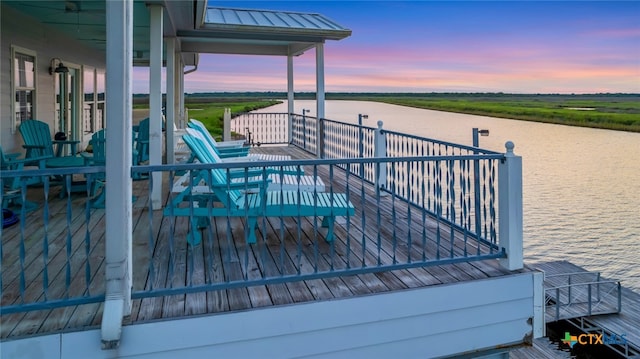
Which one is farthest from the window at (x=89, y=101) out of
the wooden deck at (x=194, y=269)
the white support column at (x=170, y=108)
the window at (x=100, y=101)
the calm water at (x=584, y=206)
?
the wooden deck at (x=194, y=269)

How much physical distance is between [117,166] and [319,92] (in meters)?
6.76

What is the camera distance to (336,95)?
3294 centimetres

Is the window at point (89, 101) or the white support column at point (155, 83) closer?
the white support column at point (155, 83)

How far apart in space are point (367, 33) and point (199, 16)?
71.8 feet

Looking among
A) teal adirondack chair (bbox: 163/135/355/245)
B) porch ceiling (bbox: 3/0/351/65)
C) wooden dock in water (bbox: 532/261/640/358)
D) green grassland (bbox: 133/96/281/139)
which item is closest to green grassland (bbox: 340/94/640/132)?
green grassland (bbox: 133/96/281/139)

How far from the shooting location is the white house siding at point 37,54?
5.60 metres

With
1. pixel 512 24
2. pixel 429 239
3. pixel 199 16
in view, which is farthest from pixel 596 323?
pixel 512 24

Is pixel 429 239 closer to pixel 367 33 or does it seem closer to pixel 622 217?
pixel 622 217

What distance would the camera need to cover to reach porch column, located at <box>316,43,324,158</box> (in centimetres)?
870

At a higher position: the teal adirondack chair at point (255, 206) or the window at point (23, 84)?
the window at point (23, 84)

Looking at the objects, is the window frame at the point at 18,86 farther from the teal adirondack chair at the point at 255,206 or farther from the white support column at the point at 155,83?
the teal adirondack chair at the point at 255,206

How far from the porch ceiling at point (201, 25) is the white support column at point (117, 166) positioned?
2.69 meters

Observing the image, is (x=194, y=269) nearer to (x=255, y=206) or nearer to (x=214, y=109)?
(x=255, y=206)

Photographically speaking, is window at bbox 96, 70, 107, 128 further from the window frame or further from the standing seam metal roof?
the window frame
